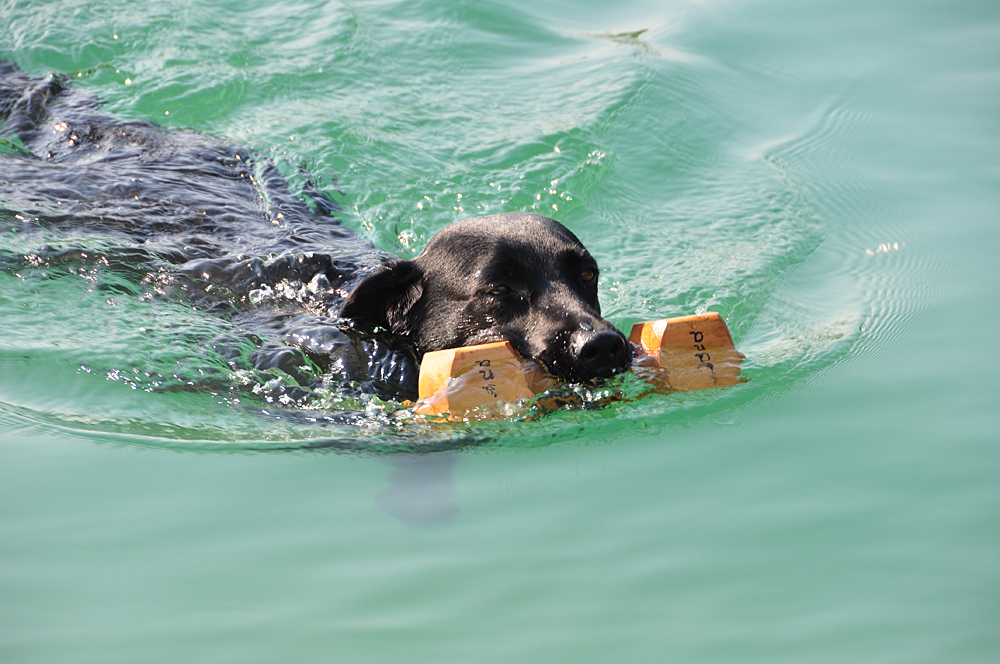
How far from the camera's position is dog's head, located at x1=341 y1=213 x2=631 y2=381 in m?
4.20

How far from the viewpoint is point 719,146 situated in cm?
833

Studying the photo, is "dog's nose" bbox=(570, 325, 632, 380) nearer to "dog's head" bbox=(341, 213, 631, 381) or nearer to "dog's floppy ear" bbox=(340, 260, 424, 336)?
"dog's head" bbox=(341, 213, 631, 381)

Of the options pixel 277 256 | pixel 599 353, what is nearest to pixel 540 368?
pixel 599 353

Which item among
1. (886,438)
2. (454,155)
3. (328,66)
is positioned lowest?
(886,438)

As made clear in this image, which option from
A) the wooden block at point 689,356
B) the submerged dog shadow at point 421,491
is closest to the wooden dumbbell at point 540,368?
the wooden block at point 689,356

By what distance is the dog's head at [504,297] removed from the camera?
4.20m

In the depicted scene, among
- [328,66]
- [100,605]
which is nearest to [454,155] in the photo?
[328,66]

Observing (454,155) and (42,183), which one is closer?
(42,183)

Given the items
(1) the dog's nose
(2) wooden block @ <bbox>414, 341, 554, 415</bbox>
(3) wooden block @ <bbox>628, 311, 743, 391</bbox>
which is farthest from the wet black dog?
(2) wooden block @ <bbox>414, 341, 554, 415</bbox>

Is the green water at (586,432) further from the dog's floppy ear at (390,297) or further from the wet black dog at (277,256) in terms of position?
the dog's floppy ear at (390,297)

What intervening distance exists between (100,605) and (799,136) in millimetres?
7338

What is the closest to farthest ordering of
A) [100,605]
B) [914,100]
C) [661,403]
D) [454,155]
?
[100,605]
[661,403]
[454,155]
[914,100]

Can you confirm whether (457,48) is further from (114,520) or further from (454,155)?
(114,520)

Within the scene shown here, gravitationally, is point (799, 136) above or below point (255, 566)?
above
